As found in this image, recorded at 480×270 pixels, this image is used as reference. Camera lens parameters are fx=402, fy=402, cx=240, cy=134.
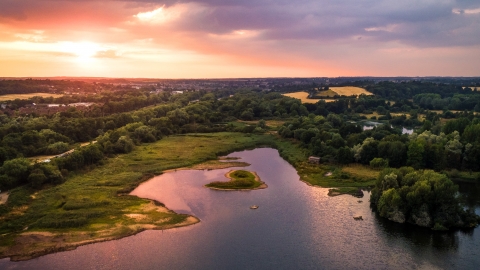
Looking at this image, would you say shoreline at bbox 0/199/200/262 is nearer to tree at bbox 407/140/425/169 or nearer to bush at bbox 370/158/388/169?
bush at bbox 370/158/388/169

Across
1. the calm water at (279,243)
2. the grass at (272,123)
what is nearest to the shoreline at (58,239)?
the calm water at (279,243)

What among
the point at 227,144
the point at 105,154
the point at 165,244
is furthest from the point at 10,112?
the point at 165,244

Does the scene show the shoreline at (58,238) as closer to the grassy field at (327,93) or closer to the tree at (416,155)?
the tree at (416,155)

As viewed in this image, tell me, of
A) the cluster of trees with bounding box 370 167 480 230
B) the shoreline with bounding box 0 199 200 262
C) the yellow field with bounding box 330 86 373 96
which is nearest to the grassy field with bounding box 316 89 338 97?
the yellow field with bounding box 330 86 373 96

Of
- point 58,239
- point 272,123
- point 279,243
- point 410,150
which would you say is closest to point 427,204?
point 279,243

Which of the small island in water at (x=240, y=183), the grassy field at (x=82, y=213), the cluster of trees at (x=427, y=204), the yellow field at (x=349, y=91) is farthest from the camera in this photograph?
the yellow field at (x=349, y=91)

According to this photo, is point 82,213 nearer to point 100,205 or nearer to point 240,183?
point 100,205
